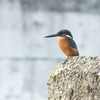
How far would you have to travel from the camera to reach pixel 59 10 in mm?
5430

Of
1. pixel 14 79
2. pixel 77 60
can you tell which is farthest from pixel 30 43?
pixel 77 60

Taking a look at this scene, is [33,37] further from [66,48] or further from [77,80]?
[77,80]

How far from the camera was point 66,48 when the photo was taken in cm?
246

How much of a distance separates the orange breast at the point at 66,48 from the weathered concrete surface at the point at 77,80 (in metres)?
1.04

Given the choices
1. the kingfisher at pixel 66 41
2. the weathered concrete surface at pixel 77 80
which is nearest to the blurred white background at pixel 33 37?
the kingfisher at pixel 66 41

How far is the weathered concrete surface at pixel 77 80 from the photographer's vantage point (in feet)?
3.62

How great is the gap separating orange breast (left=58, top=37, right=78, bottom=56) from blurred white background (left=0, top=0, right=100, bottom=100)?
2793mm

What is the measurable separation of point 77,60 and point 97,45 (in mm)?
4256

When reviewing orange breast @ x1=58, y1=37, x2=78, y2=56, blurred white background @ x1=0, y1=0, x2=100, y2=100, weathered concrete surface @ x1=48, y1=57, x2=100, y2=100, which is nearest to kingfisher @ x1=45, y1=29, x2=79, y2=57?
orange breast @ x1=58, y1=37, x2=78, y2=56

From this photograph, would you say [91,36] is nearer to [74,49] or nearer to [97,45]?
[97,45]

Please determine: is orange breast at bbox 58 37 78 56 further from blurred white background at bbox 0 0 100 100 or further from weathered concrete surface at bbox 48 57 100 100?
blurred white background at bbox 0 0 100 100

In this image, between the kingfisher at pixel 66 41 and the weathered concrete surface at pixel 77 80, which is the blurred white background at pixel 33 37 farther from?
the weathered concrete surface at pixel 77 80

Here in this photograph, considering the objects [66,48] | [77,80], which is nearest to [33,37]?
[66,48]

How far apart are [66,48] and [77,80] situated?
132 cm
